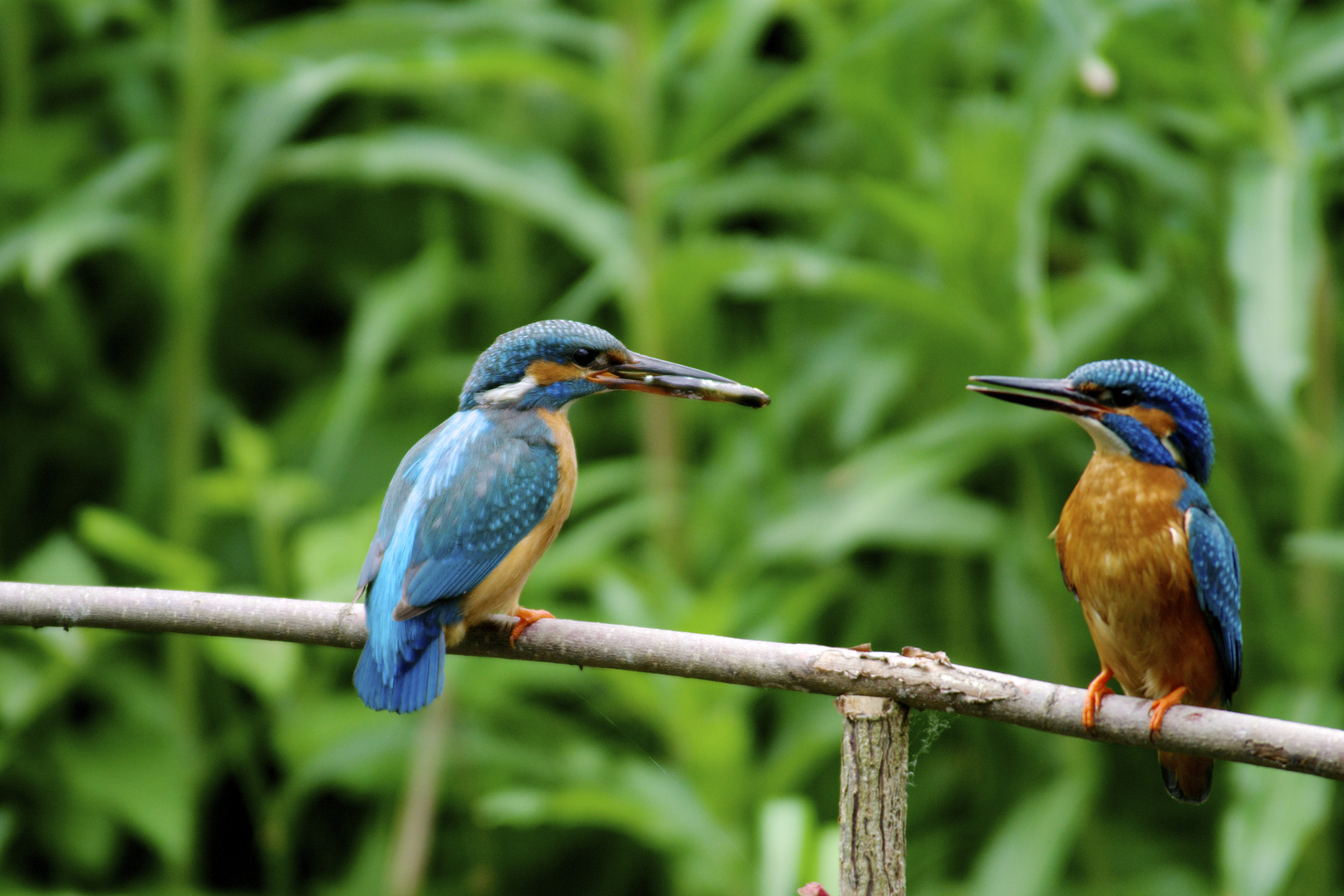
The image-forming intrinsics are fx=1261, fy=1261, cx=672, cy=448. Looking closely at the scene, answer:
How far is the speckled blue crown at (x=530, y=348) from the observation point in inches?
70.4

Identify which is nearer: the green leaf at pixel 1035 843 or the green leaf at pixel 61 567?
the green leaf at pixel 1035 843

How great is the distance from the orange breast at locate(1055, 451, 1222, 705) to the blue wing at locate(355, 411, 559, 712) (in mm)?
763

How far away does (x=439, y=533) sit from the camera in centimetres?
169

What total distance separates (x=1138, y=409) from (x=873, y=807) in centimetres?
74

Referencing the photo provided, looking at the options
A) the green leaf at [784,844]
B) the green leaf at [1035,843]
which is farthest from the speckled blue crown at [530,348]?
the green leaf at [1035,843]

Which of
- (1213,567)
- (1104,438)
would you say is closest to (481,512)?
(1104,438)

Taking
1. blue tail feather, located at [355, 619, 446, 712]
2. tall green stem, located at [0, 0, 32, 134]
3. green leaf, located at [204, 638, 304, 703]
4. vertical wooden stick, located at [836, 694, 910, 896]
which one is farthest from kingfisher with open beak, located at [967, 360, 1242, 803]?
tall green stem, located at [0, 0, 32, 134]

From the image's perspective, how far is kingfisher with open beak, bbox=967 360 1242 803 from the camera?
1.67 metres

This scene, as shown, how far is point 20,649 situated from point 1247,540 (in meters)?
2.86

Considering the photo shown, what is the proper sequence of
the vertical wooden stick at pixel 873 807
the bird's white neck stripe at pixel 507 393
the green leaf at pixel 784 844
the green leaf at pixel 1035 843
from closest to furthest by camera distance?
1. the vertical wooden stick at pixel 873 807
2. the bird's white neck stripe at pixel 507 393
3. the green leaf at pixel 784 844
4. the green leaf at pixel 1035 843

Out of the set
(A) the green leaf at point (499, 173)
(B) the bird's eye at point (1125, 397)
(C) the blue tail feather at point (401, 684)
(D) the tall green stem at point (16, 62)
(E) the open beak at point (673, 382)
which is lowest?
(C) the blue tail feather at point (401, 684)

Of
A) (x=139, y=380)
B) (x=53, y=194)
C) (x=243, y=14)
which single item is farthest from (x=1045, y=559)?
(x=243, y=14)

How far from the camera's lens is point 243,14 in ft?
13.5

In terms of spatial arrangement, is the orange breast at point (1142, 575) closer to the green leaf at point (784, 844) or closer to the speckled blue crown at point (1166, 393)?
the speckled blue crown at point (1166, 393)
